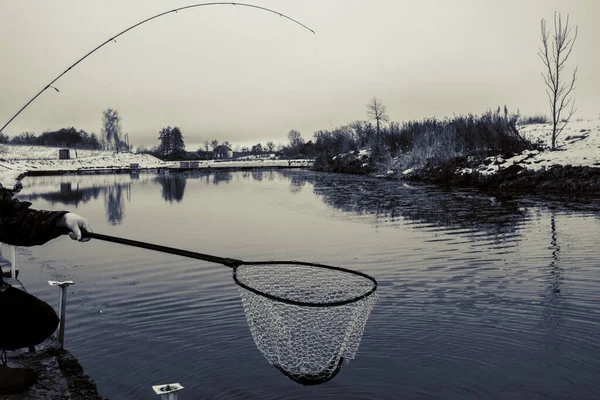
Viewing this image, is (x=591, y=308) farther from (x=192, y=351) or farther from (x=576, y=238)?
(x=576, y=238)

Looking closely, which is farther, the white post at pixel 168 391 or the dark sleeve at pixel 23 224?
the dark sleeve at pixel 23 224

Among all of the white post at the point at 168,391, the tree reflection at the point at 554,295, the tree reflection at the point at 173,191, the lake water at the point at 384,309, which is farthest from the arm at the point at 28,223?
the tree reflection at the point at 173,191

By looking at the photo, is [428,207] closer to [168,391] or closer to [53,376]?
[53,376]

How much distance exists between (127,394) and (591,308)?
19.0 ft

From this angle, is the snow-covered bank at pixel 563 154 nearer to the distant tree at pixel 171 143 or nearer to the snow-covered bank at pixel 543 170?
the snow-covered bank at pixel 543 170

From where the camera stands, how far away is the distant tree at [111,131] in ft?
436

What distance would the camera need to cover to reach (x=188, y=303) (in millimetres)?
8117

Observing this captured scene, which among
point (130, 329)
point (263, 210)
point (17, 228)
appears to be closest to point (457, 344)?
point (130, 329)

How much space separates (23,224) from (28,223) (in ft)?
0.09

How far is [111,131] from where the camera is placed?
13400 cm

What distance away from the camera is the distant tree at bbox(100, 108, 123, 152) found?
133 m

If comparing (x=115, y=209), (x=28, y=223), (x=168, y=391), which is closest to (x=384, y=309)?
(x=168, y=391)

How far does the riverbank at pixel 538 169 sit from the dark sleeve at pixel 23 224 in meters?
23.6

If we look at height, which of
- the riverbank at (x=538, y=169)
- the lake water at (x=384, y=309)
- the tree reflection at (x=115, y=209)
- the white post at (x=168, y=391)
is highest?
the riverbank at (x=538, y=169)
